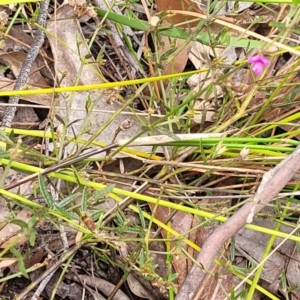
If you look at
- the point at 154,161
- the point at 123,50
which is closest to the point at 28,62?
the point at 123,50

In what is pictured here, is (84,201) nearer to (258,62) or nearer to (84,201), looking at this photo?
(84,201)

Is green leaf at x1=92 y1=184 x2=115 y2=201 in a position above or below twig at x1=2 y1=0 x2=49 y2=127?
below

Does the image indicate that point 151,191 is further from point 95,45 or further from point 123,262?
point 95,45

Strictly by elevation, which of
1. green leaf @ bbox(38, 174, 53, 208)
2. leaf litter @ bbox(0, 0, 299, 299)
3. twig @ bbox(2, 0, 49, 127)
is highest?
twig @ bbox(2, 0, 49, 127)

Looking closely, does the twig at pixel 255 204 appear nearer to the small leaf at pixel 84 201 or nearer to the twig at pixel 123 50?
the small leaf at pixel 84 201

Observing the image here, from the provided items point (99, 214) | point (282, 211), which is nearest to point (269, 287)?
point (282, 211)

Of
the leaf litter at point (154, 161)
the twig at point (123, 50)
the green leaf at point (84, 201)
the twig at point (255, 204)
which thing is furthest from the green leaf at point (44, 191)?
the twig at point (123, 50)

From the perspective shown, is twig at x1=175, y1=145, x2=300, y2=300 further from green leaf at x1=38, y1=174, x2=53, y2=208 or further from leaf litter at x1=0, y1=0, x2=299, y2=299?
green leaf at x1=38, y1=174, x2=53, y2=208

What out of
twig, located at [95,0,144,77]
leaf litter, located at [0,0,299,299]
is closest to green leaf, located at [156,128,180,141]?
leaf litter, located at [0,0,299,299]
